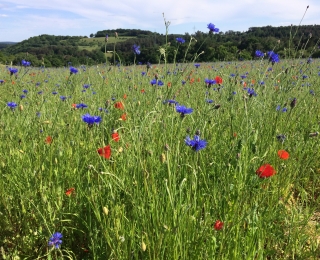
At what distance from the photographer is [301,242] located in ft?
4.63

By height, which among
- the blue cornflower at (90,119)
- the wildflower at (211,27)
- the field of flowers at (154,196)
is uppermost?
the wildflower at (211,27)

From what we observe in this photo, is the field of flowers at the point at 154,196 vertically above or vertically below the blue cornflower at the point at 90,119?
below

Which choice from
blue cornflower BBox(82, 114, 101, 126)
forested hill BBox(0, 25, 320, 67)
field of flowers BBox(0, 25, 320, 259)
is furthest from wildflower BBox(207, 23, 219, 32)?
blue cornflower BBox(82, 114, 101, 126)

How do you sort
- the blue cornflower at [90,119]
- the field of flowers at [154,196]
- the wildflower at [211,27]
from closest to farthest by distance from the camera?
the field of flowers at [154,196] < the blue cornflower at [90,119] < the wildflower at [211,27]

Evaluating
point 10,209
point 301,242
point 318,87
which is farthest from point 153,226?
point 318,87

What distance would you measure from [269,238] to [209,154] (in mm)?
607

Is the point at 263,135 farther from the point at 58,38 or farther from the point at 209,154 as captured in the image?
the point at 58,38

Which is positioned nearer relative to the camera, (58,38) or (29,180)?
(29,180)

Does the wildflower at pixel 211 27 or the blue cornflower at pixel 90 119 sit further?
the wildflower at pixel 211 27

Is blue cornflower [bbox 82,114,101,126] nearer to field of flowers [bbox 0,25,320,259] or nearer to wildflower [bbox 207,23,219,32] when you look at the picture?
field of flowers [bbox 0,25,320,259]

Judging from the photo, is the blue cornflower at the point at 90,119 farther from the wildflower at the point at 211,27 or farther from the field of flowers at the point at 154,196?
the wildflower at the point at 211,27

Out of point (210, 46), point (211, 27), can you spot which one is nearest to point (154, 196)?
point (211, 27)

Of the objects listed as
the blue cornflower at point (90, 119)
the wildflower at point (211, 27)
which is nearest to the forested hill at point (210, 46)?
the wildflower at point (211, 27)

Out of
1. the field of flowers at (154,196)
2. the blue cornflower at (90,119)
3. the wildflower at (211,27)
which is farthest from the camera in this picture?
the wildflower at (211,27)
